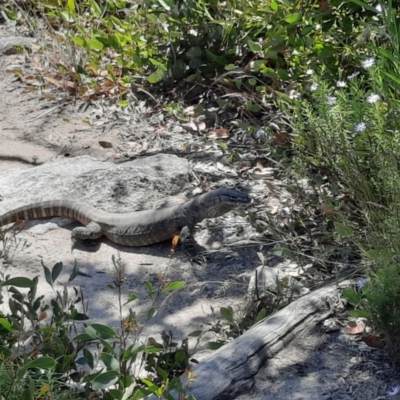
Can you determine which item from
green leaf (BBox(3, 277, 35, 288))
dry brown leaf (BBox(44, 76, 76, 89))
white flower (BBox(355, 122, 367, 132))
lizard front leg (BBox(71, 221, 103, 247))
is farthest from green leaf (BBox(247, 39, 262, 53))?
green leaf (BBox(3, 277, 35, 288))

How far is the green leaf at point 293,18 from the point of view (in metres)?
6.89

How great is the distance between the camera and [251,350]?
167 inches

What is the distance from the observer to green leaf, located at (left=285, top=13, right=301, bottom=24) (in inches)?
271

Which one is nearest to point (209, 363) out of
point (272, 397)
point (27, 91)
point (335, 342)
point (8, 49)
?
point (272, 397)

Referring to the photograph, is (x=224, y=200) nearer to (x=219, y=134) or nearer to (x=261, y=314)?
(x=219, y=134)

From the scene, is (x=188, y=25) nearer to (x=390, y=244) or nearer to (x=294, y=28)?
(x=294, y=28)

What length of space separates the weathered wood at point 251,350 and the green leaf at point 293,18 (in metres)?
2.82

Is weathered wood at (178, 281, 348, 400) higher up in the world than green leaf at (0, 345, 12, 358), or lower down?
lower down

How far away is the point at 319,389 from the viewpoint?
161 inches

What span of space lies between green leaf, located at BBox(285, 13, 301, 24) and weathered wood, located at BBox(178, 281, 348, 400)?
9.26 ft

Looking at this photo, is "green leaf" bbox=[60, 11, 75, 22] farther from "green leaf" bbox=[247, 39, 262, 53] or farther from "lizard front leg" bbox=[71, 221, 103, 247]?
"lizard front leg" bbox=[71, 221, 103, 247]

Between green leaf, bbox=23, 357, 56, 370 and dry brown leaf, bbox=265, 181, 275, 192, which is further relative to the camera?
dry brown leaf, bbox=265, 181, 275, 192

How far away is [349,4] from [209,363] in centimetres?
350

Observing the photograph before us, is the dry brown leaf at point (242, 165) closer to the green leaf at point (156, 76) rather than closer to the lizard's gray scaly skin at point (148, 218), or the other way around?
the lizard's gray scaly skin at point (148, 218)
